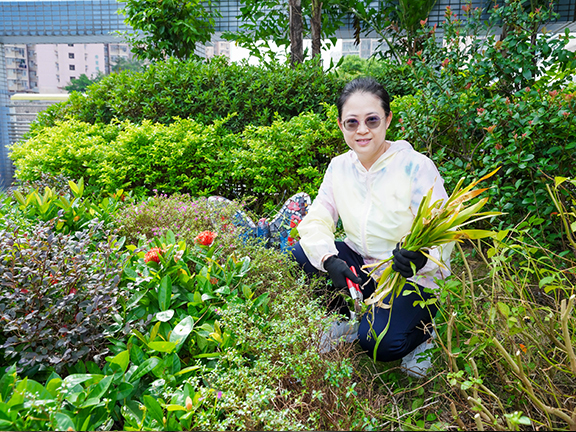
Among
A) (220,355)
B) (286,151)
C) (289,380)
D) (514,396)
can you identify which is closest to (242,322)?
(220,355)

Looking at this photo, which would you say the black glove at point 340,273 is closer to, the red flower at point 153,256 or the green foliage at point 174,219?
the red flower at point 153,256

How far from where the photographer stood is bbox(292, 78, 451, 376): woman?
2.00 metres

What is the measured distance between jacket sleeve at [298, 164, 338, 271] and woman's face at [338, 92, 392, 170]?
0.37 m

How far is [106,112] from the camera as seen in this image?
614cm

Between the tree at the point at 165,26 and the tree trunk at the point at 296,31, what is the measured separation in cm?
178

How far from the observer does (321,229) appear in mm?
2266

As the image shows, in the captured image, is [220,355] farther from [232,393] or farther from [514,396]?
[514,396]

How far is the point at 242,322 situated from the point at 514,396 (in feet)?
4.03

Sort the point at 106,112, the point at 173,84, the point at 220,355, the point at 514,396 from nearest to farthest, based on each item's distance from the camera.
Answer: the point at 514,396 → the point at 220,355 → the point at 173,84 → the point at 106,112

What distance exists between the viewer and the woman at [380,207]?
2.00m

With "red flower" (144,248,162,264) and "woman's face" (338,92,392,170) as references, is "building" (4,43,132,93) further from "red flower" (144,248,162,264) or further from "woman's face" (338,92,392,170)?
"woman's face" (338,92,392,170)

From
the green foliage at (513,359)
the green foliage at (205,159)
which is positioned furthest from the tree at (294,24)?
the green foliage at (513,359)

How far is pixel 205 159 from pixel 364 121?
2591 mm

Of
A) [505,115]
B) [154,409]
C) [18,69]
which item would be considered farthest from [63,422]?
[18,69]
